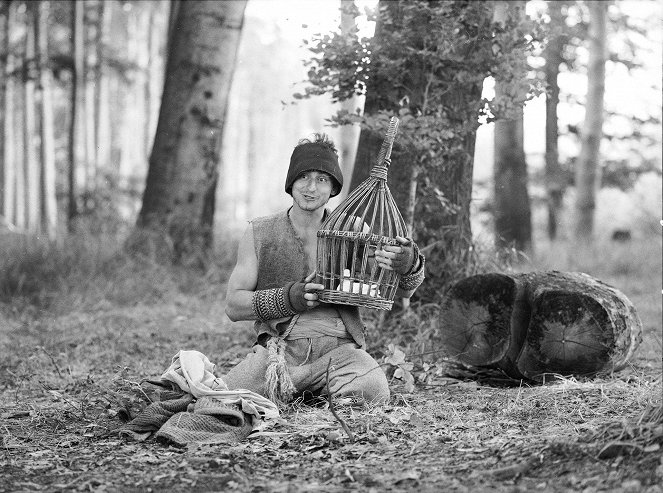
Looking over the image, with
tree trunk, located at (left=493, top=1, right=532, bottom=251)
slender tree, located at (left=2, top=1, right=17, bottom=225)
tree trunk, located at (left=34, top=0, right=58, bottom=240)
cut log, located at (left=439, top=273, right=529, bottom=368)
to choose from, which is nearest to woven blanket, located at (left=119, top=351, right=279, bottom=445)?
cut log, located at (left=439, top=273, right=529, bottom=368)

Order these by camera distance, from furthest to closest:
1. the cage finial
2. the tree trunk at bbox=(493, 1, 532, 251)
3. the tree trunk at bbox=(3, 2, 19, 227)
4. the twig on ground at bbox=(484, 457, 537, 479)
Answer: the tree trunk at bbox=(3, 2, 19, 227)
the tree trunk at bbox=(493, 1, 532, 251)
the cage finial
the twig on ground at bbox=(484, 457, 537, 479)

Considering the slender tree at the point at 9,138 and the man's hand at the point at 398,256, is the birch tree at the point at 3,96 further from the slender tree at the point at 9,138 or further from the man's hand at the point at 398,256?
the man's hand at the point at 398,256

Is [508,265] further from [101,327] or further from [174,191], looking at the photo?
[174,191]

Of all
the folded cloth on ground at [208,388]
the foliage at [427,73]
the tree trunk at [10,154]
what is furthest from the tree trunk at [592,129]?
the tree trunk at [10,154]

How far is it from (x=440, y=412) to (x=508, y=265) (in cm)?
267

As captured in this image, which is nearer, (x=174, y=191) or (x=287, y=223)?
(x=287, y=223)

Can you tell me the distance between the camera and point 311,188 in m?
4.69

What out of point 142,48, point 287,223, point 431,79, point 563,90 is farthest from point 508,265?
point 142,48

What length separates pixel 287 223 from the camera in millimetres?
4910

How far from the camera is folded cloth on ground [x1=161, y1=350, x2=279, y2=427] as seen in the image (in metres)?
4.23

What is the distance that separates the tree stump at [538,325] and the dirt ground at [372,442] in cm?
17

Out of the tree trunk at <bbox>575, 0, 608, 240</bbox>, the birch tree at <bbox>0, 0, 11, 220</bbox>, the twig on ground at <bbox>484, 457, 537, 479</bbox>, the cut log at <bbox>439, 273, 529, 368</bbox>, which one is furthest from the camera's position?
the birch tree at <bbox>0, 0, 11, 220</bbox>

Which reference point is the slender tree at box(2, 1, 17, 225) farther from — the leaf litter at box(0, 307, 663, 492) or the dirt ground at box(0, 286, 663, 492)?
the leaf litter at box(0, 307, 663, 492)

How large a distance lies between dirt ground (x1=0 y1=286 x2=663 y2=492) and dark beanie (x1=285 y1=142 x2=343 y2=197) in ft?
4.03
